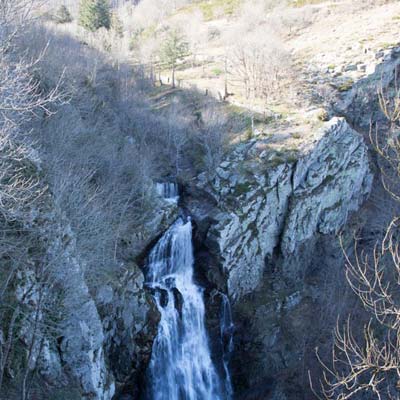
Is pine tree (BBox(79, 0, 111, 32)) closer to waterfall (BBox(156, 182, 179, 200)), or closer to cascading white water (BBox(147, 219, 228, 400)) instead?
waterfall (BBox(156, 182, 179, 200))

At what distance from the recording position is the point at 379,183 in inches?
1090

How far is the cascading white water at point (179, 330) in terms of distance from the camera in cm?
1745

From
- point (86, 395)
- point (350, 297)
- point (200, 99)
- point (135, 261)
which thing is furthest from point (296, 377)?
→ point (200, 99)

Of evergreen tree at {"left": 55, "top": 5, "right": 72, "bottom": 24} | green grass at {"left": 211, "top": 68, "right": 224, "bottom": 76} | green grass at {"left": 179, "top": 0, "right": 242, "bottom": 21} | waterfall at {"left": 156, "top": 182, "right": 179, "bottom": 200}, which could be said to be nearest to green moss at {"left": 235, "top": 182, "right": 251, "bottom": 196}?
waterfall at {"left": 156, "top": 182, "right": 179, "bottom": 200}

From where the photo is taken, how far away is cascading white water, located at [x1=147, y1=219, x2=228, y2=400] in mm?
17453

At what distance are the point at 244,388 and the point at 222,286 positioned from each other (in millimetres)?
5408

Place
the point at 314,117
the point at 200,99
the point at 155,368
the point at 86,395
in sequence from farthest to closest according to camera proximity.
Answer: the point at 200,99 → the point at 314,117 → the point at 155,368 → the point at 86,395

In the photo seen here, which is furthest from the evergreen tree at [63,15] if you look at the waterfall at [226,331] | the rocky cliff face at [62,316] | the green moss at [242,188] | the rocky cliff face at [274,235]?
the rocky cliff face at [62,316]

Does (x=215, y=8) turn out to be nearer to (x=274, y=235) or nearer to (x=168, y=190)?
(x=168, y=190)

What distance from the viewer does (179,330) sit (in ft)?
60.7

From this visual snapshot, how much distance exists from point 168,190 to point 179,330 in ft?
27.4

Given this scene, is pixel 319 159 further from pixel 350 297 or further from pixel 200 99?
pixel 200 99

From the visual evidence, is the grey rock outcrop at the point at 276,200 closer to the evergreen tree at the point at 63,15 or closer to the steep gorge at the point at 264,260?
the steep gorge at the point at 264,260

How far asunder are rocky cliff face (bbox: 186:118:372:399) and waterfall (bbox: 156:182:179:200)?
3.09ft
